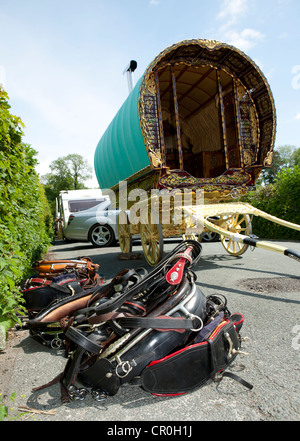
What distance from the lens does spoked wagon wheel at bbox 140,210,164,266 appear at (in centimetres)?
536

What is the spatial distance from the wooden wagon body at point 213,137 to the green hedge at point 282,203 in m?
4.25

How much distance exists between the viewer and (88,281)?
3.45 metres

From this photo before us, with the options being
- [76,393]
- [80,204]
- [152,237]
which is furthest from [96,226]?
[76,393]

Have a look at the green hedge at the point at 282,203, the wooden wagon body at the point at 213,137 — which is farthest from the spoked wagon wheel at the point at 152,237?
the green hedge at the point at 282,203

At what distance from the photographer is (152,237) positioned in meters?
5.68

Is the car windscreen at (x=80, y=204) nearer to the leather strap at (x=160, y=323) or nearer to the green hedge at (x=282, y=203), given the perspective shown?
the green hedge at (x=282, y=203)

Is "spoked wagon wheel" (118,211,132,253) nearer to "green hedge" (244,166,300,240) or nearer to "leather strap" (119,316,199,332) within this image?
"green hedge" (244,166,300,240)

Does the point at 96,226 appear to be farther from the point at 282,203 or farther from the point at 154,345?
the point at 154,345

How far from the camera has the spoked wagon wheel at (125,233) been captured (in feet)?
25.3

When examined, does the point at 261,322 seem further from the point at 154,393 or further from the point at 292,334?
the point at 154,393

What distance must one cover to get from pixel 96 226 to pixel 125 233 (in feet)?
8.88

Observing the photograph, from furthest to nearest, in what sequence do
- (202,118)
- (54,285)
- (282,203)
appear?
(282,203) < (202,118) < (54,285)

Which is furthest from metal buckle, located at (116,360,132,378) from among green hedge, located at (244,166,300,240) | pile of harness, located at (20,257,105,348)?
green hedge, located at (244,166,300,240)
